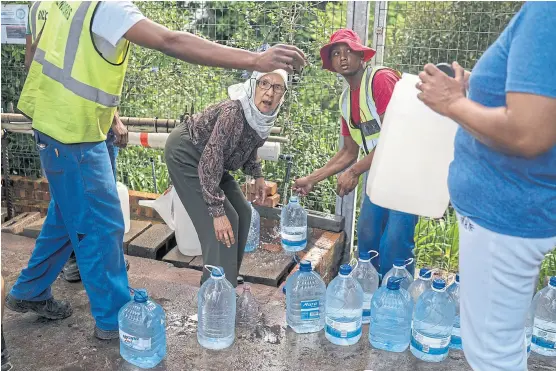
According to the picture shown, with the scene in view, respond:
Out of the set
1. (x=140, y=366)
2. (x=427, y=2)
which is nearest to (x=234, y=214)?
(x=140, y=366)

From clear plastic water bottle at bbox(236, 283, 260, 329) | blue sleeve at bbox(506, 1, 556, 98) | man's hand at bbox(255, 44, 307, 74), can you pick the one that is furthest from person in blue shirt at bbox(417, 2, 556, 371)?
clear plastic water bottle at bbox(236, 283, 260, 329)

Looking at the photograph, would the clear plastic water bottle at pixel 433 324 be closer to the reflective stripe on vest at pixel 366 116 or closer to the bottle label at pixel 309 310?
the bottle label at pixel 309 310

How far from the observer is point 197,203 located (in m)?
3.46

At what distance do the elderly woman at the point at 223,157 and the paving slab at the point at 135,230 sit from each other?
1.13 meters

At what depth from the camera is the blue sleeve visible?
5.52 ft

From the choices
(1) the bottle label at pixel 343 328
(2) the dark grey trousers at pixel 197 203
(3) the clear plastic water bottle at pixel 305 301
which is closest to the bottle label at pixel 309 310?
(3) the clear plastic water bottle at pixel 305 301

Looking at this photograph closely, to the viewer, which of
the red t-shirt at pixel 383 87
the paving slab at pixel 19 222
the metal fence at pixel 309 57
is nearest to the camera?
the red t-shirt at pixel 383 87

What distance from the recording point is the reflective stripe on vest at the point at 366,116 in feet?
11.6

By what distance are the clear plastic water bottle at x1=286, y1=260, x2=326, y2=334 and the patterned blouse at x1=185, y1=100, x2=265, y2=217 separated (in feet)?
2.02

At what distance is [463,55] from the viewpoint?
4234mm

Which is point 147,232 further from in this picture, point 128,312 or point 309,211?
point 128,312

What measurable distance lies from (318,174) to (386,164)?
0.86 m

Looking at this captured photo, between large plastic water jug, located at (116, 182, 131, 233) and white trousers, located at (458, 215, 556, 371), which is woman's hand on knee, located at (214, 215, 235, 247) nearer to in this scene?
large plastic water jug, located at (116, 182, 131, 233)

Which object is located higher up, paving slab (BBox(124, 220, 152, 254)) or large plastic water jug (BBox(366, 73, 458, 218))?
large plastic water jug (BBox(366, 73, 458, 218))
